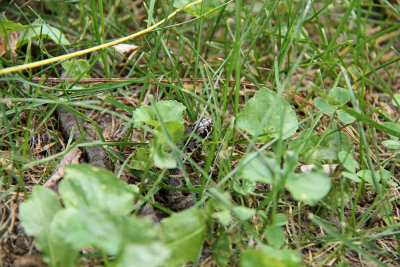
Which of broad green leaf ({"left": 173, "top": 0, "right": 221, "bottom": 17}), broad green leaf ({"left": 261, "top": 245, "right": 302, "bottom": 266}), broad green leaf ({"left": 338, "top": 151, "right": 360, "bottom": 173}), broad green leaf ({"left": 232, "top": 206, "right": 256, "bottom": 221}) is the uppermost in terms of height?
broad green leaf ({"left": 173, "top": 0, "right": 221, "bottom": 17})

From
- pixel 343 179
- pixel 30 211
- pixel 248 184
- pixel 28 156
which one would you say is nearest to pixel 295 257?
pixel 248 184

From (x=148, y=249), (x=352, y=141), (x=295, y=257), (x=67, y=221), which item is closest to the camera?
(x=148, y=249)

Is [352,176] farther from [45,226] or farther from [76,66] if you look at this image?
[76,66]

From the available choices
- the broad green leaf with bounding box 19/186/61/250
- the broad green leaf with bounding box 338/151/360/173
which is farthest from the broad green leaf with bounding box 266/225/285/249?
the broad green leaf with bounding box 19/186/61/250

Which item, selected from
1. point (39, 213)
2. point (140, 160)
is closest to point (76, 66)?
point (140, 160)

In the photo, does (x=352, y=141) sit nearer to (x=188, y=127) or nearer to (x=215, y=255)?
(x=188, y=127)

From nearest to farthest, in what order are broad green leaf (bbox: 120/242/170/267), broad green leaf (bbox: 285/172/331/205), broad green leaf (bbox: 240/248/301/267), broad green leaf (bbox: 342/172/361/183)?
broad green leaf (bbox: 120/242/170/267), broad green leaf (bbox: 240/248/301/267), broad green leaf (bbox: 285/172/331/205), broad green leaf (bbox: 342/172/361/183)

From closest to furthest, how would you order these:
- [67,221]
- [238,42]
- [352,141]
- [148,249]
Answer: [148,249], [67,221], [238,42], [352,141]

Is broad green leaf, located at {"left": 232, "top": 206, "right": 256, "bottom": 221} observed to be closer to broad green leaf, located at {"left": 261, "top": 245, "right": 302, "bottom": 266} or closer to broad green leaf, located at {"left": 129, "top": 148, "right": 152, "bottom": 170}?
broad green leaf, located at {"left": 261, "top": 245, "right": 302, "bottom": 266}
